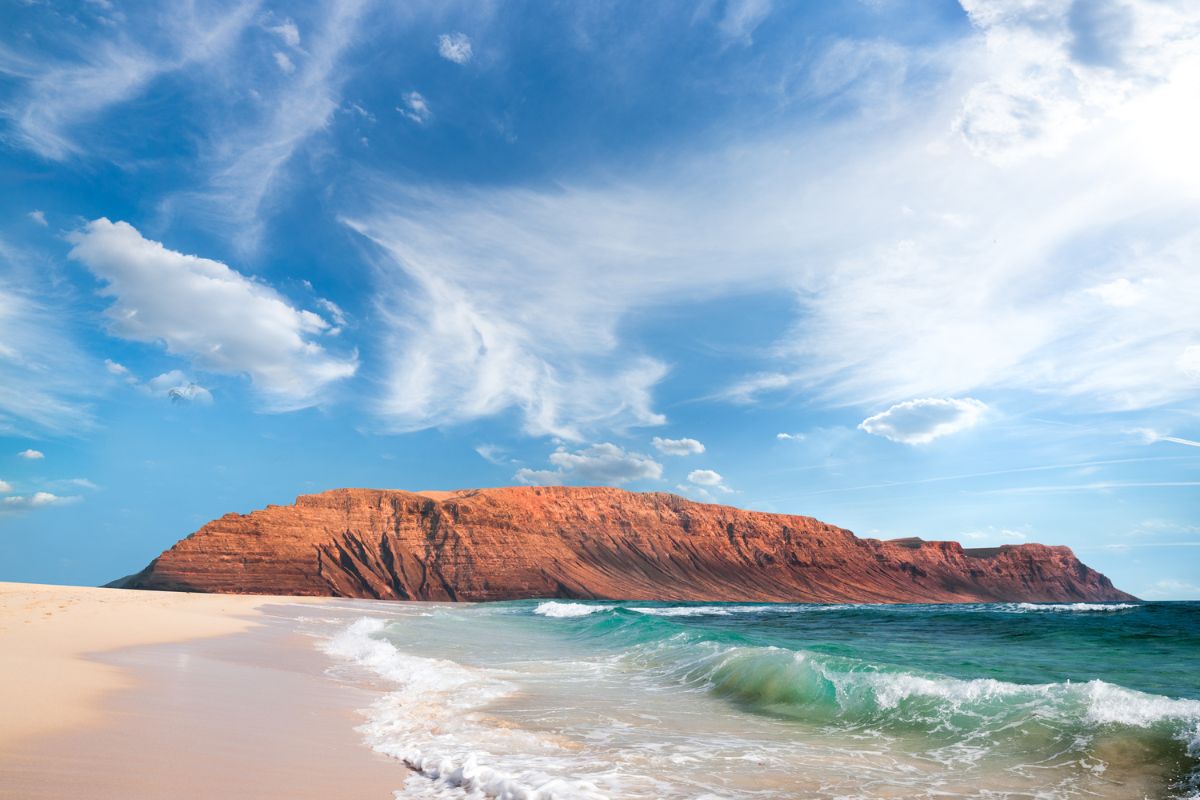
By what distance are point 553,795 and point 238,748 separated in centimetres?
259

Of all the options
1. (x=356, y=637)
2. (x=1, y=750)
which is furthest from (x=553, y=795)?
(x=356, y=637)

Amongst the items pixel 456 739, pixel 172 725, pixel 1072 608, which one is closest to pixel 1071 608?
pixel 1072 608

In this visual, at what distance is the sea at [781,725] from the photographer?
16.4 feet

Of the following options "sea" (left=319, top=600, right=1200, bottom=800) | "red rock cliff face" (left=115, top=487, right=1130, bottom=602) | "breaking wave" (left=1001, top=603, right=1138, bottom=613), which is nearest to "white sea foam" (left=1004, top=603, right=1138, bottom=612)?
"breaking wave" (left=1001, top=603, right=1138, bottom=613)

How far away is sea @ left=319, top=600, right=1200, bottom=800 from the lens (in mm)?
5004

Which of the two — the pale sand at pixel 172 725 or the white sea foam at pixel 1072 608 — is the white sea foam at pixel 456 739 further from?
the white sea foam at pixel 1072 608

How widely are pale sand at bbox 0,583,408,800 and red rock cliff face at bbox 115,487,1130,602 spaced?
184 feet

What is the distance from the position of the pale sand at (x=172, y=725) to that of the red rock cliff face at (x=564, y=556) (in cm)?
5609

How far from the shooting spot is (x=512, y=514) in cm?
7706

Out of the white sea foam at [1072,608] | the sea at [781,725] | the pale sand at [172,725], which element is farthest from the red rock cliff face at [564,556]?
the pale sand at [172,725]

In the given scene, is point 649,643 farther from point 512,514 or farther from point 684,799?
point 512,514

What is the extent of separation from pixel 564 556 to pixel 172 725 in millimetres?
69721

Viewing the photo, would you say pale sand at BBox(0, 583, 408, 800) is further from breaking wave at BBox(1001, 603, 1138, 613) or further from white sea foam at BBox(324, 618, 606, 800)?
breaking wave at BBox(1001, 603, 1138, 613)

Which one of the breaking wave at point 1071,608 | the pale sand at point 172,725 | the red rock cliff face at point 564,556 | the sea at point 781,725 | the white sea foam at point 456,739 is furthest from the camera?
the red rock cliff face at point 564,556
